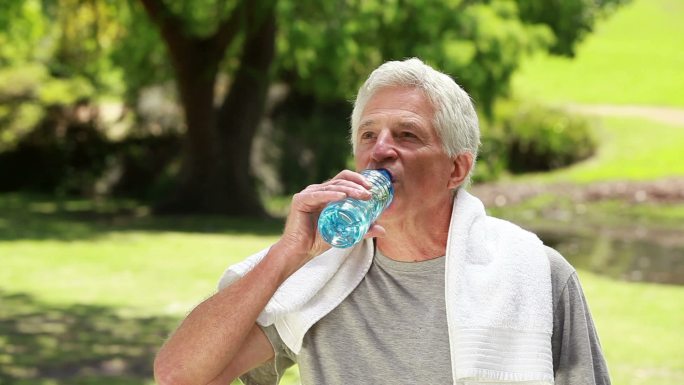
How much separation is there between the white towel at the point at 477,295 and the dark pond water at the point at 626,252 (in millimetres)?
11767

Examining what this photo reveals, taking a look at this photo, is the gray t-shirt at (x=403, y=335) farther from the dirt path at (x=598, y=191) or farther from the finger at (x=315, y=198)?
the dirt path at (x=598, y=191)

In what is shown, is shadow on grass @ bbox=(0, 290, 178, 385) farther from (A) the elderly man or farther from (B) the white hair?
(B) the white hair

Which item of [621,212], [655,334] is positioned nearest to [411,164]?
[655,334]

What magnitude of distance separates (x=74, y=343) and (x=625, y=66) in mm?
37130

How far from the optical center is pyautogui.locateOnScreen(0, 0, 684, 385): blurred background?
10648 millimetres

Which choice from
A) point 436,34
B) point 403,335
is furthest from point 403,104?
point 436,34

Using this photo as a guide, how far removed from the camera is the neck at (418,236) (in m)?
2.97

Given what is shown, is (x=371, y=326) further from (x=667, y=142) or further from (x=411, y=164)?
(x=667, y=142)

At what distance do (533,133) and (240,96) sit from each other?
1021cm

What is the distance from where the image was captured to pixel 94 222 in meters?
19.0

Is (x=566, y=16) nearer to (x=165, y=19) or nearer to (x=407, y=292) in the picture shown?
(x=165, y=19)

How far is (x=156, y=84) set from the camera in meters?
25.6

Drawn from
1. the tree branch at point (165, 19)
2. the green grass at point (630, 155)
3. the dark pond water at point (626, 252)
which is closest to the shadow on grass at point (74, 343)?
the dark pond water at point (626, 252)

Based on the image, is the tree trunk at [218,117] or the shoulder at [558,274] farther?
the tree trunk at [218,117]
